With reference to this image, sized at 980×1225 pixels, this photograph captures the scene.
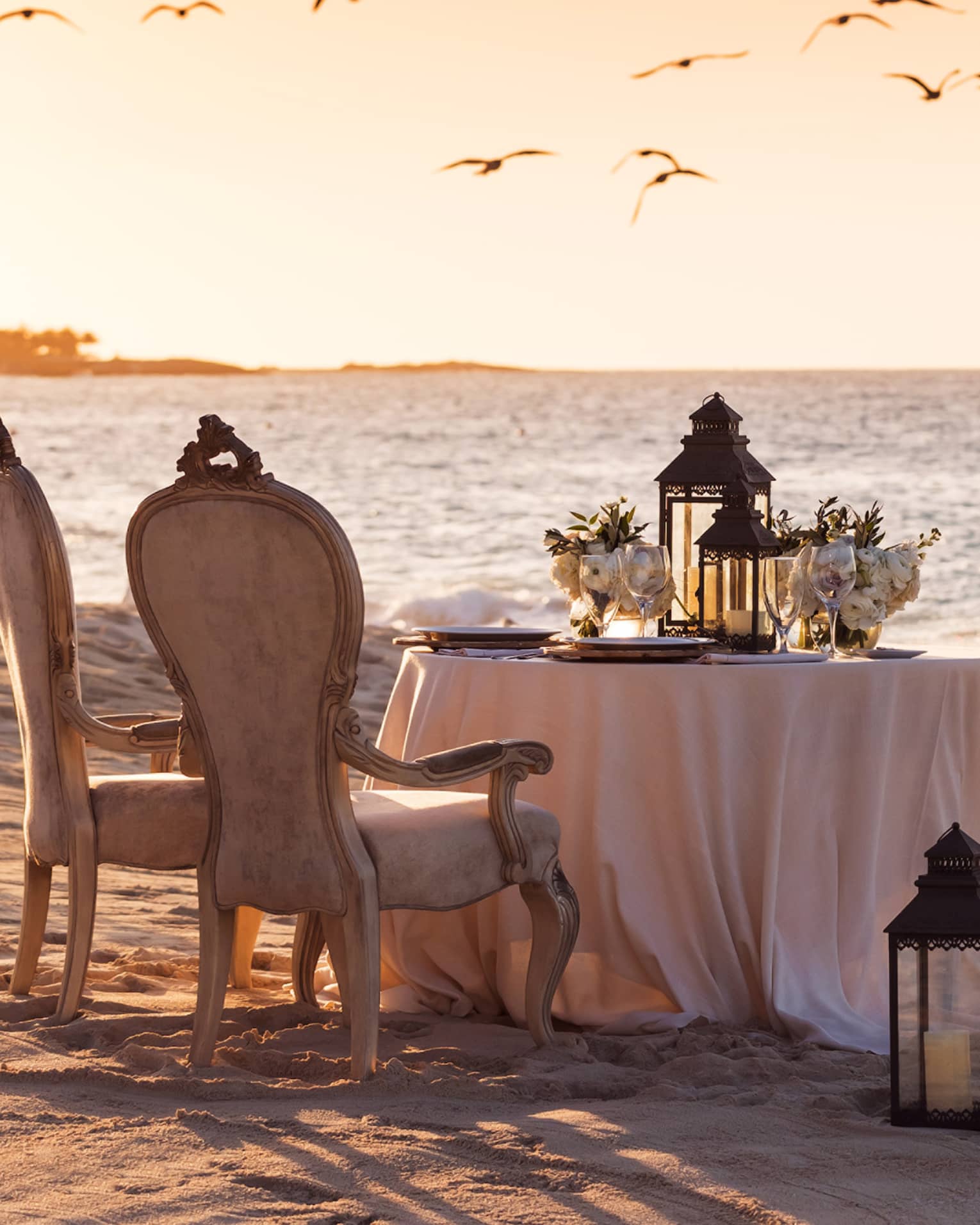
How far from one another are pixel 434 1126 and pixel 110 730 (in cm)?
121

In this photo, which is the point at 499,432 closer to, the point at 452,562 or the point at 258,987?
the point at 452,562

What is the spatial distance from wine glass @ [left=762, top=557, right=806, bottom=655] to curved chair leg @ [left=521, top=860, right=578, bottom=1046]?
2.44ft

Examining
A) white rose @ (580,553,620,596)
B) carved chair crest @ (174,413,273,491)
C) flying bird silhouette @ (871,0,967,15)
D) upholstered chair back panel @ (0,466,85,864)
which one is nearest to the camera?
carved chair crest @ (174,413,273,491)

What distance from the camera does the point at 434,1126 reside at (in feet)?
10.0

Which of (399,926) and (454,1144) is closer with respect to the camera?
(454,1144)

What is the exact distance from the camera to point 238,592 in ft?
11.1

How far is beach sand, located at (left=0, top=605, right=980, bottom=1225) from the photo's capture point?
2.68 m

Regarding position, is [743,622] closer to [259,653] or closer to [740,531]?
[740,531]

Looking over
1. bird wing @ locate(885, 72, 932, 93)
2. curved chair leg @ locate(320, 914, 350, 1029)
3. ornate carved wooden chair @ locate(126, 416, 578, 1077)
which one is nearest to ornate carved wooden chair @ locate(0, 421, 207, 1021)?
ornate carved wooden chair @ locate(126, 416, 578, 1077)

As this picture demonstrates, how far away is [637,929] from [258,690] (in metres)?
0.98

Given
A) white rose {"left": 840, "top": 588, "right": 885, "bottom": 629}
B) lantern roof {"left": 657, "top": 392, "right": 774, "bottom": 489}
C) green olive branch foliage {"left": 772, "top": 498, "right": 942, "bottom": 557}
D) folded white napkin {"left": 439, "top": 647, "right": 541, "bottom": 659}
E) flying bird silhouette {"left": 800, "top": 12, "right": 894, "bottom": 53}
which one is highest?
flying bird silhouette {"left": 800, "top": 12, "right": 894, "bottom": 53}

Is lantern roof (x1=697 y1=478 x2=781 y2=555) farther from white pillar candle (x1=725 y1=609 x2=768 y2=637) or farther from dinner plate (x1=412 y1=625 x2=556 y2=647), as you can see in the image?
dinner plate (x1=412 y1=625 x2=556 y2=647)

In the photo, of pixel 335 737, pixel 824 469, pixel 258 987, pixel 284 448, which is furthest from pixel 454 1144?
pixel 284 448

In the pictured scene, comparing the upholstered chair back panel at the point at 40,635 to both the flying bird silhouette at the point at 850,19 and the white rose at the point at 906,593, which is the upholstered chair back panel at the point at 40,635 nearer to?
the white rose at the point at 906,593
